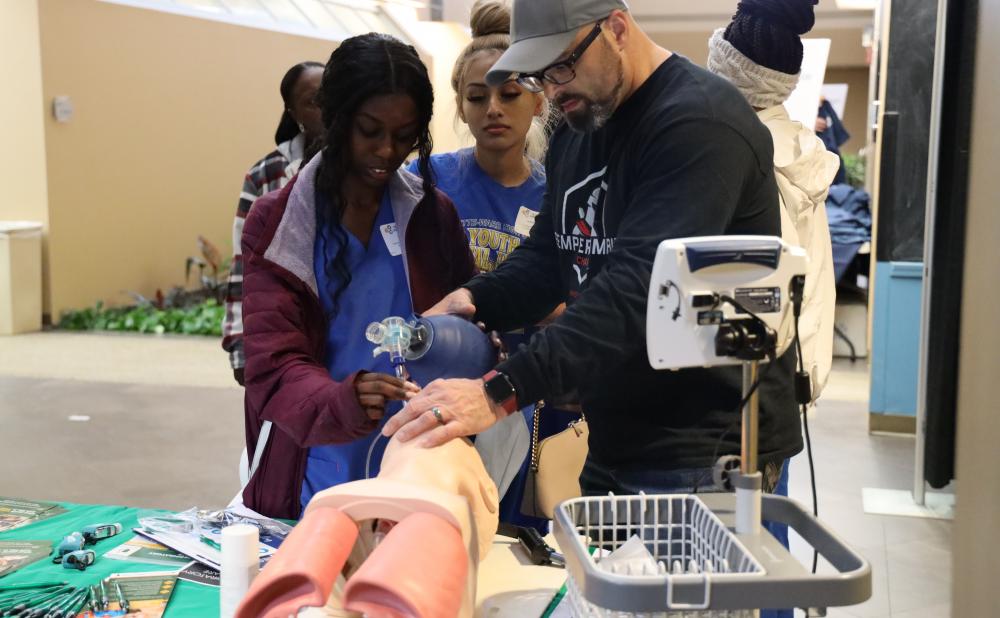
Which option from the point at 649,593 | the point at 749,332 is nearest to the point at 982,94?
the point at 749,332

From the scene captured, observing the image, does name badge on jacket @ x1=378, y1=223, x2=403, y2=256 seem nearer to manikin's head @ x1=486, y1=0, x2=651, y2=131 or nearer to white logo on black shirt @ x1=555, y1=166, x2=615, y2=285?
white logo on black shirt @ x1=555, y1=166, x2=615, y2=285

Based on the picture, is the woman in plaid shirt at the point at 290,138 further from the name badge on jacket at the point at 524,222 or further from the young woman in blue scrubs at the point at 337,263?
the young woman in blue scrubs at the point at 337,263

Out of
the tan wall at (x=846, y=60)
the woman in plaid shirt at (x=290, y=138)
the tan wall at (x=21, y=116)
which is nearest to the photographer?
the woman in plaid shirt at (x=290, y=138)

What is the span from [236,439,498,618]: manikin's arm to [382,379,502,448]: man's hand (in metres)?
0.03

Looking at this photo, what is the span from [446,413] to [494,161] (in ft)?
4.11

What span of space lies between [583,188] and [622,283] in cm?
31

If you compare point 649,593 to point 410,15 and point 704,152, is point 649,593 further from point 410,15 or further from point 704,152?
point 410,15

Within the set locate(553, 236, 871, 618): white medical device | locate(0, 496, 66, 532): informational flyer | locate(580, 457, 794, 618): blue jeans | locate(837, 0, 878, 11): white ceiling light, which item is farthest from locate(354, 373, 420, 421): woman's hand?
locate(837, 0, 878, 11): white ceiling light

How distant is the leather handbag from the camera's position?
89.9 inches

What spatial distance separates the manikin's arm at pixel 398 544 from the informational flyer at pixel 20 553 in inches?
29.5

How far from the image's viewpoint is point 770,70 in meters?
2.35

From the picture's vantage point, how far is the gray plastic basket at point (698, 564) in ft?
3.49

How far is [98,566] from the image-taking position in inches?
69.7

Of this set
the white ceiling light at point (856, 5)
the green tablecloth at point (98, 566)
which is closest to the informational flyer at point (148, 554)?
the green tablecloth at point (98, 566)
